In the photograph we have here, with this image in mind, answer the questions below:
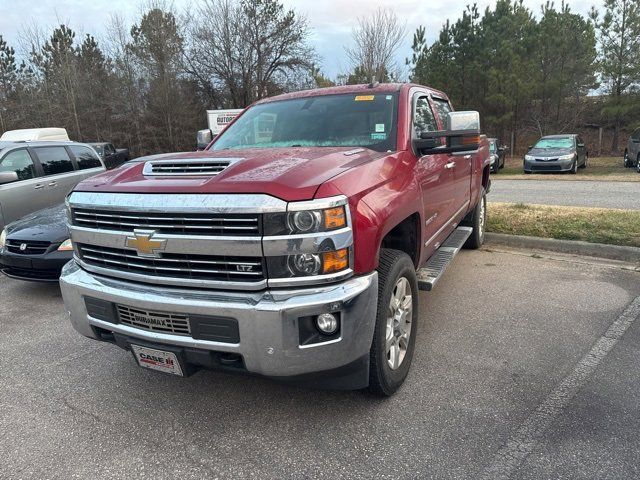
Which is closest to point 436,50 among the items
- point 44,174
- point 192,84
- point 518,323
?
point 192,84

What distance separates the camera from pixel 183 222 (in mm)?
2355

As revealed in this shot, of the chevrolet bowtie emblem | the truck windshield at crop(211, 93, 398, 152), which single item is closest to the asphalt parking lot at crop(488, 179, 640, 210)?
the truck windshield at crop(211, 93, 398, 152)

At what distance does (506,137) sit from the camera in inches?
1223

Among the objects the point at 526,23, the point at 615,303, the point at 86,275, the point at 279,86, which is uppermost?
the point at 526,23

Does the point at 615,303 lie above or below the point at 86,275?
below

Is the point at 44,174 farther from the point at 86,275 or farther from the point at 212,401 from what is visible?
the point at 212,401

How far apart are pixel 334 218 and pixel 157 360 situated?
4.15ft

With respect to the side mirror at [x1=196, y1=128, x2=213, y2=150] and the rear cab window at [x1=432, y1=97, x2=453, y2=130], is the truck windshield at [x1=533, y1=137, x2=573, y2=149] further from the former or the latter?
the side mirror at [x1=196, y1=128, x2=213, y2=150]

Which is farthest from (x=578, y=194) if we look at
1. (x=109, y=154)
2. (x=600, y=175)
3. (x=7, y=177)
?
(x=109, y=154)

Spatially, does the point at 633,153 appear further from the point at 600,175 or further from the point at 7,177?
the point at 7,177

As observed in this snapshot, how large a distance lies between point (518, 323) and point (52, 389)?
3.65 meters

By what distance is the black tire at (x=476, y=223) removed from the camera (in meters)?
6.07

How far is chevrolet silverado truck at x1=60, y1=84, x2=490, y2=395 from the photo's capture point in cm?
222

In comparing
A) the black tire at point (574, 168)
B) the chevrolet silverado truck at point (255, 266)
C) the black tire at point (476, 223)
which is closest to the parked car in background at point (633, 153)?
the black tire at point (574, 168)
